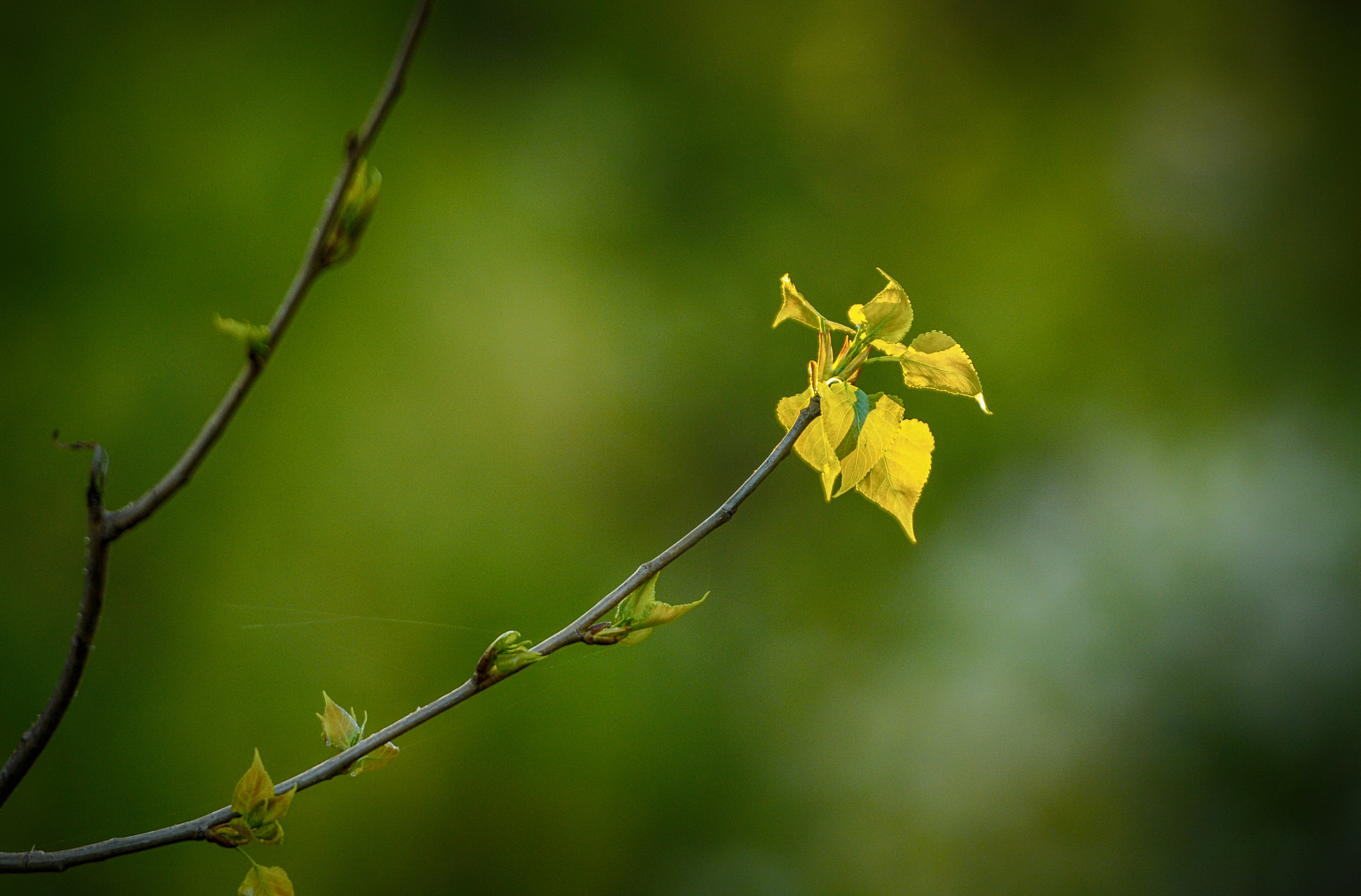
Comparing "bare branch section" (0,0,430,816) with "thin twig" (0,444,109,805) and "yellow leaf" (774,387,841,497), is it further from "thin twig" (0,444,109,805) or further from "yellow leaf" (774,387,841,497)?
"yellow leaf" (774,387,841,497)

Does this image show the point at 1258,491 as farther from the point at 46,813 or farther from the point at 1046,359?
the point at 46,813

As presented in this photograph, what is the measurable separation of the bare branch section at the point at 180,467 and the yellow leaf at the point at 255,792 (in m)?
0.07

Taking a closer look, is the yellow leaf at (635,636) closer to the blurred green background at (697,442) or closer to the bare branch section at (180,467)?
the bare branch section at (180,467)

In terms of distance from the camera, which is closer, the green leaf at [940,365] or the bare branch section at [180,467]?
the bare branch section at [180,467]

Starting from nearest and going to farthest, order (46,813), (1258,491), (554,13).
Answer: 1. (46,813)
2. (554,13)
3. (1258,491)

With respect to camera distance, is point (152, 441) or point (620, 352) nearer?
point (152, 441)

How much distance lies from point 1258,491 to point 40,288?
197 centimetres

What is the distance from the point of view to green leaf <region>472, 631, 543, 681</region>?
0.32 metres

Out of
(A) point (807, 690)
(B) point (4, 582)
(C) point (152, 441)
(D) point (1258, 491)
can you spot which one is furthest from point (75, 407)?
(D) point (1258, 491)

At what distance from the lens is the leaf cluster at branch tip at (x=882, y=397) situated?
348mm

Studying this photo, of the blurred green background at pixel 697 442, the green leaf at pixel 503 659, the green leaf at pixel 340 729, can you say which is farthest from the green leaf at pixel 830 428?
the blurred green background at pixel 697 442

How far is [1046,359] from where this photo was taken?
149 cm

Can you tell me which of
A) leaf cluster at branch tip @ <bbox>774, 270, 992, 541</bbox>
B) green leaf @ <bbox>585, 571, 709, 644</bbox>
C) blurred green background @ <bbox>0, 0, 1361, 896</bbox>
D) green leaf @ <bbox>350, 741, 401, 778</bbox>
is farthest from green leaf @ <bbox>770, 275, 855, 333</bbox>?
blurred green background @ <bbox>0, 0, 1361, 896</bbox>

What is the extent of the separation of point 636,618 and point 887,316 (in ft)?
0.57
